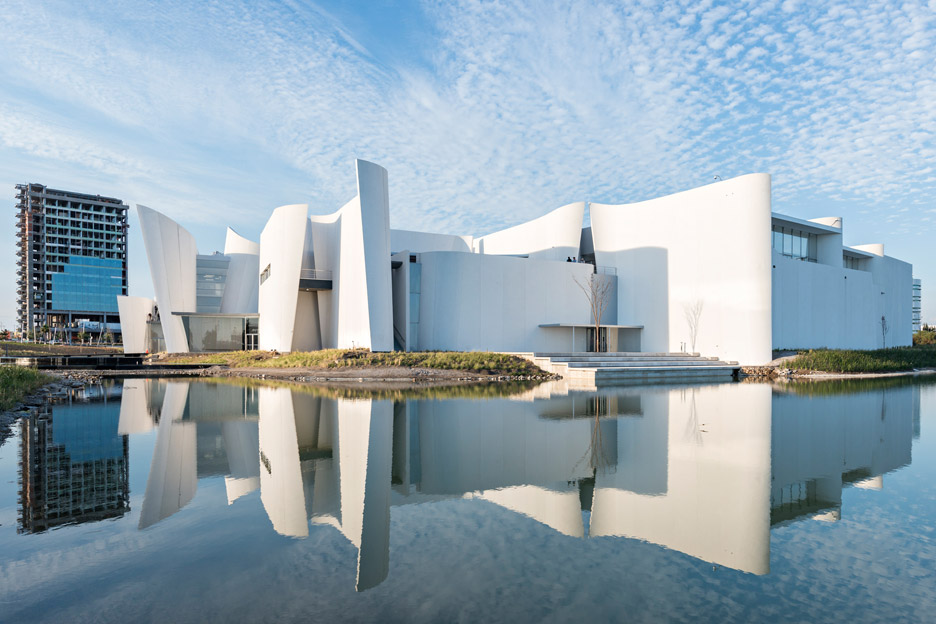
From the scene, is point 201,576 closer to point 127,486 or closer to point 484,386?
point 127,486

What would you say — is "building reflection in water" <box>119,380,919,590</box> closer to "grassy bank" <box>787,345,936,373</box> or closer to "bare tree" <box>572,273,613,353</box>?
"grassy bank" <box>787,345,936,373</box>

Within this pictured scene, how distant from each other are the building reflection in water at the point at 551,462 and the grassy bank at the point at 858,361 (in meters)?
14.3

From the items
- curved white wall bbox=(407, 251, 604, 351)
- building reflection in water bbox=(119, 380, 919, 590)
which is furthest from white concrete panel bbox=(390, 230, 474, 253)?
building reflection in water bbox=(119, 380, 919, 590)

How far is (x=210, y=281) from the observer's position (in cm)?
4081

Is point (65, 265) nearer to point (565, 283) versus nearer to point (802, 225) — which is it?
point (565, 283)

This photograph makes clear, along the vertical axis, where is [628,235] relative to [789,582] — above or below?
above

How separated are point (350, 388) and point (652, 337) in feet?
65.8

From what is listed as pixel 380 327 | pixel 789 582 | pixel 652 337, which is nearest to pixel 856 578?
pixel 789 582

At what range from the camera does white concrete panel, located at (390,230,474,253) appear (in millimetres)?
40844

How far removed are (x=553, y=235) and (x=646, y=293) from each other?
720 centimetres

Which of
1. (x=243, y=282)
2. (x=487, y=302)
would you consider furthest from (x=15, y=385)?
(x=243, y=282)

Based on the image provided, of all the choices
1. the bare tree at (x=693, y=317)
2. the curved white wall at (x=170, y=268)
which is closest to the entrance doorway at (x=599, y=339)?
the bare tree at (x=693, y=317)

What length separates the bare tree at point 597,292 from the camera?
3275 centimetres

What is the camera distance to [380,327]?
26547 mm
